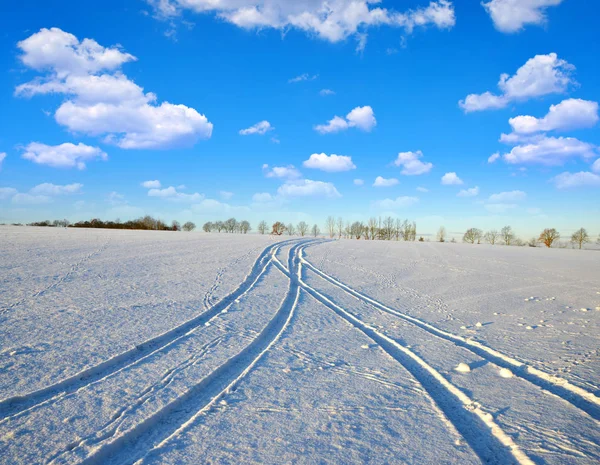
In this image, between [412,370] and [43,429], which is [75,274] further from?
[412,370]

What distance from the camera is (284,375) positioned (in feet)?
17.1

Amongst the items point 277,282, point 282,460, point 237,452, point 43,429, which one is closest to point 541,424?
point 282,460

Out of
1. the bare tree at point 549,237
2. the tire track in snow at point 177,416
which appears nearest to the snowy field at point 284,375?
the tire track in snow at point 177,416

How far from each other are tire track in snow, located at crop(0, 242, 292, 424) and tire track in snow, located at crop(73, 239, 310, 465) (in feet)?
4.43

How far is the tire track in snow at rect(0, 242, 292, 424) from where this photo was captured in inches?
166

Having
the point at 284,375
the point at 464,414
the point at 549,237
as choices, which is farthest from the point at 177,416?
the point at 549,237

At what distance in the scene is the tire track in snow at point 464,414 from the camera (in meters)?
3.57

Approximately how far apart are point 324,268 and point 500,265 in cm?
1057

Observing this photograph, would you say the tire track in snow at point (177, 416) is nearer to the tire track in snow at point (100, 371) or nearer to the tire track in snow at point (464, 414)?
the tire track in snow at point (100, 371)

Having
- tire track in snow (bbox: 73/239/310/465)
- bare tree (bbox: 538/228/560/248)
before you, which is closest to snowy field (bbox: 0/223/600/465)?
tire track in snow (bbox: 73/239/310/465)

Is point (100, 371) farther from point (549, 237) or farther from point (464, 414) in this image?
point (549, 237)

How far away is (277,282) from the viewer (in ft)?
41.4

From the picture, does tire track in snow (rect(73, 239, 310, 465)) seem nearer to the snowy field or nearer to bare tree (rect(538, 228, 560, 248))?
the snowy field

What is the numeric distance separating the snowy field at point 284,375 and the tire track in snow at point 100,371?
0.08 feet
